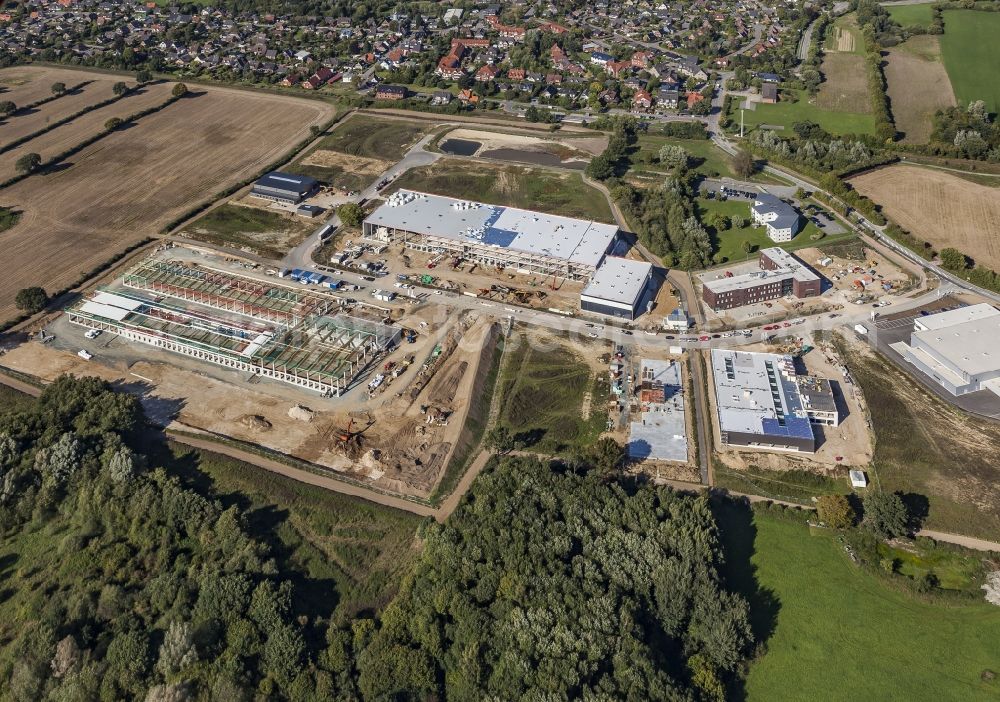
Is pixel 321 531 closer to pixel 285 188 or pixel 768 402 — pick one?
pixel 768 402

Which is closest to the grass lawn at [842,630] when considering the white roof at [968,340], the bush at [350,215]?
the white roof at [968,340]

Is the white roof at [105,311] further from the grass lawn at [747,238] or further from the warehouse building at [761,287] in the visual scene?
the grass lawn at [747,238]

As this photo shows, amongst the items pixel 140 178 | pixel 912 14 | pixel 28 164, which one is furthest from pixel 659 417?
pixel 912 14

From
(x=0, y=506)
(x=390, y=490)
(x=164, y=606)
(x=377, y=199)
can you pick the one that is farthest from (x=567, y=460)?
(x=377, y=199)

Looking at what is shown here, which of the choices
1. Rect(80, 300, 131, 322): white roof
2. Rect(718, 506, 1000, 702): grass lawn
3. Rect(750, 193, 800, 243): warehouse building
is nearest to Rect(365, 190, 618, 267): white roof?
Rect(750, 193, 800, 243): warehouse building

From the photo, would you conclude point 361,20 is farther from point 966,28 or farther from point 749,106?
point 966,28

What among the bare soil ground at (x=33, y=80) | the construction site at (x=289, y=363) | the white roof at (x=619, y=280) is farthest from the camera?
the bare soil ground at (x=33, y=80)
